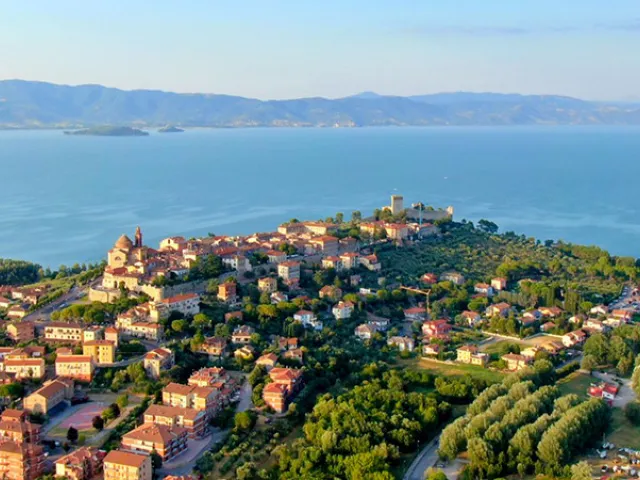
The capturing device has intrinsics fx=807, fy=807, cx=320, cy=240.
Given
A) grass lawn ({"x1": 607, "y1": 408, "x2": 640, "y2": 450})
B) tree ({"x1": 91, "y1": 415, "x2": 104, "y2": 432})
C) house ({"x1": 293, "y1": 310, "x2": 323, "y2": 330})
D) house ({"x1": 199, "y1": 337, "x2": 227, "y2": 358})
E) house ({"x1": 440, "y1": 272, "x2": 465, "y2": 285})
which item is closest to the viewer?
grass lawn ({"x1": 607, "y1": 408, "x2": 640, "y2": 450})

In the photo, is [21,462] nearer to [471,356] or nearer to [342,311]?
[342,311]

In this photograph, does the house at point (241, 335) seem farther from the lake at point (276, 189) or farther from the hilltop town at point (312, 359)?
the lake at point (276, 189)

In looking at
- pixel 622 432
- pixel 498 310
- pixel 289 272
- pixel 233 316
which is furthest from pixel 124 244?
pixel 622 432

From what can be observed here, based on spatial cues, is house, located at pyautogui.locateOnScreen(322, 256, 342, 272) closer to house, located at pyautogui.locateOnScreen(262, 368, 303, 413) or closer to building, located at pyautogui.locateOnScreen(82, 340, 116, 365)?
house, located at pyautogui.locateOnScreen(262, 368, 303, 413)

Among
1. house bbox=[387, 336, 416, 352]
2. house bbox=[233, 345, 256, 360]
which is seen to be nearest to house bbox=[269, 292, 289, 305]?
house bbox=[387, 336, 416, 352]

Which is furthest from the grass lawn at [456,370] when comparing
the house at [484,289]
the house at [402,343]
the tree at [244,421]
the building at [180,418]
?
the house at [484,289]

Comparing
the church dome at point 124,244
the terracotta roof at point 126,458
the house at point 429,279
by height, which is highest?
the church dome at point 124,244
